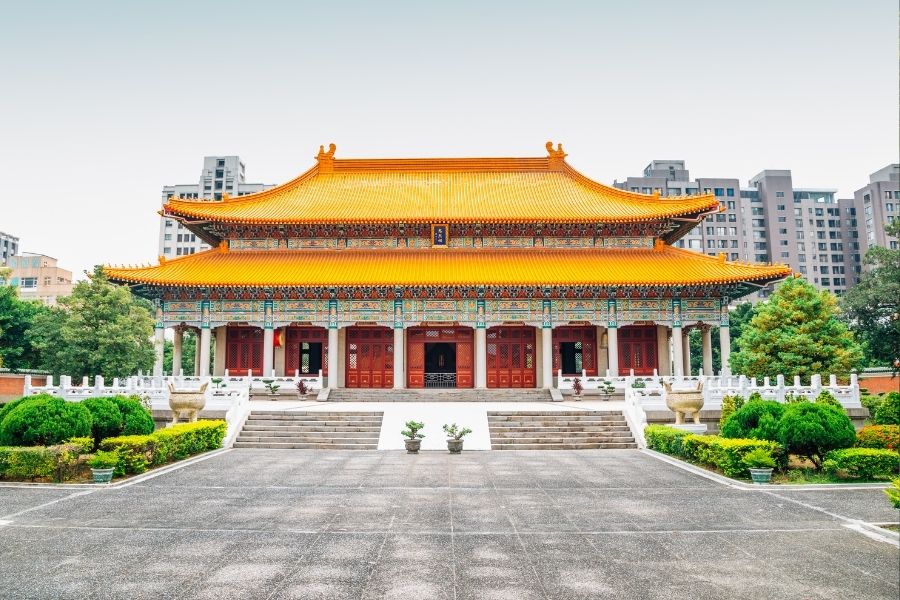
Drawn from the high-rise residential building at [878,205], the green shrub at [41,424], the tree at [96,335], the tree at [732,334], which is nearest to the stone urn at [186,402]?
the green shrub at [41,424]

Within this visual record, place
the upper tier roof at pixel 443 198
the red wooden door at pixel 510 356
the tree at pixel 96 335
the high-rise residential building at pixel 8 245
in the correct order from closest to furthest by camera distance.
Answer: the upper tier roof at pixel 443 198 < the red wooden door at pixel 510 356 < the tree at pixel 96 335 < the high-rise residential building at pixel 8 245

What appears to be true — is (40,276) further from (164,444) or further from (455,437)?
(455,437)

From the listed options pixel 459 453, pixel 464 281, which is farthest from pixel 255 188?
pixel 459 453

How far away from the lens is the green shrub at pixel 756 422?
1391 cm

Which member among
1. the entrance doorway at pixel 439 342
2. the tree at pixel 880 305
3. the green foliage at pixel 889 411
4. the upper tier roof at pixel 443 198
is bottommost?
the green foliage at pixel 889 411

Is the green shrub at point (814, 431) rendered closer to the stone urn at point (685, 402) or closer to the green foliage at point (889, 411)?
the stone urn at point (685, 402)

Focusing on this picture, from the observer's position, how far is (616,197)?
3262 cm

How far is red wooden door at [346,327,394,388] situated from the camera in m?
30.3

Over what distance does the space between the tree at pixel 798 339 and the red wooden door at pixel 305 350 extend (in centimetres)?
2140

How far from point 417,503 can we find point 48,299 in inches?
3605

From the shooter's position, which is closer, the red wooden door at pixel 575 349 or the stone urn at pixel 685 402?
the stone urn at pixel 685 402

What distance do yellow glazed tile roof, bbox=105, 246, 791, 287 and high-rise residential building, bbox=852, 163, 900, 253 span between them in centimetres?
7883

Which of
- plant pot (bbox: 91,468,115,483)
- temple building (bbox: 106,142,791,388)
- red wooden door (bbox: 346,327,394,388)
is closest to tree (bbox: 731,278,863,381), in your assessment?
temple building (bbox: 106,142,791,388)

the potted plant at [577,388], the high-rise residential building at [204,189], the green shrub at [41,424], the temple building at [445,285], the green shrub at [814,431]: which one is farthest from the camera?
the high-rise residential building at [204,189]
